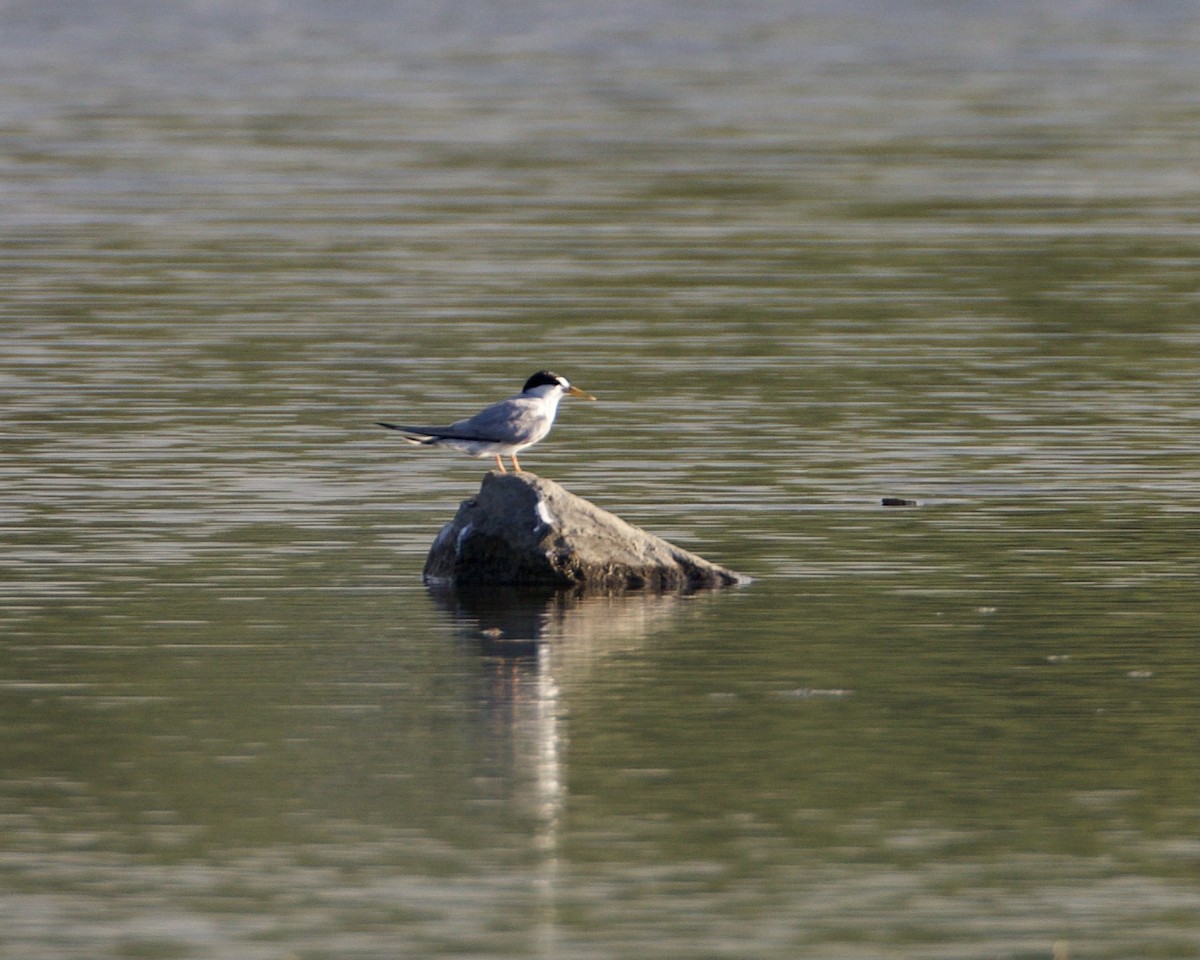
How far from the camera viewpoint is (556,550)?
15.0 metres

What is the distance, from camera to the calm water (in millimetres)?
9539

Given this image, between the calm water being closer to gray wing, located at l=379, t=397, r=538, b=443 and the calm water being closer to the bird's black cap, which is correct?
gray wing, located at l=379, t=397, r=538, b=443

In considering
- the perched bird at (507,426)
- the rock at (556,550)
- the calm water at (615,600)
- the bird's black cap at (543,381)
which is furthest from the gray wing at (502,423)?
the calm water at (615,600)

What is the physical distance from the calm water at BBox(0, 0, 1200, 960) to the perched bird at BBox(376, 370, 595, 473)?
69 centimetres

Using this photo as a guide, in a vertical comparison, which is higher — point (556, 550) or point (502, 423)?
point (502, 423)

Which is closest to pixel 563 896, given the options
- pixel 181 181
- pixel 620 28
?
pixel 181 181

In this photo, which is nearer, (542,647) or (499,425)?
(542,647)

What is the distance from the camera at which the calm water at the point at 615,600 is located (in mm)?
9539

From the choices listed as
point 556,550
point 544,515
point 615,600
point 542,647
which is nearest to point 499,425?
point 544,515

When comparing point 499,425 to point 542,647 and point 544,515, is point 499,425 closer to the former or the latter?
point 544,515

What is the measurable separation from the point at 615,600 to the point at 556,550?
42 centimetres

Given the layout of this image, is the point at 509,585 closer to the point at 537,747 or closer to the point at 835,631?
the point at 835,631

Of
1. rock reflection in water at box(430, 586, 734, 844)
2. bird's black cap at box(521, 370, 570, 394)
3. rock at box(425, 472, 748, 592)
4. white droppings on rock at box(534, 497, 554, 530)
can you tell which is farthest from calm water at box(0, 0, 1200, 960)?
bird's black cap at box(521, 370, 570, 394)

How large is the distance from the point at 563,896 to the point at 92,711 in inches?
127
